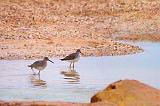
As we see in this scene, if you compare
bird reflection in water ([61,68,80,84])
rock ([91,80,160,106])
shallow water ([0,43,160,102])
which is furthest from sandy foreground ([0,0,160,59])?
rock ([91,80,160,106])

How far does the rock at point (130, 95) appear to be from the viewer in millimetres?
8492

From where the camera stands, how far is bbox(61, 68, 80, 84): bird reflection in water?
48.1 ft

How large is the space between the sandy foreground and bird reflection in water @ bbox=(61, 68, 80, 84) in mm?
2558

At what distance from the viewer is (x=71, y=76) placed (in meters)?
15.5

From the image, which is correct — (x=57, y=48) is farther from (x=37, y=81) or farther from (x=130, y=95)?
(x=130, y=95)

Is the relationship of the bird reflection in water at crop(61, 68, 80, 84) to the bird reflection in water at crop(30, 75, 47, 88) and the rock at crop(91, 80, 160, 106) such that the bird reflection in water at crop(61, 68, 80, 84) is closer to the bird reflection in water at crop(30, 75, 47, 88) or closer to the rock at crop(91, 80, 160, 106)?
the bird reflection in water at crop(30, 75, 47, 88)

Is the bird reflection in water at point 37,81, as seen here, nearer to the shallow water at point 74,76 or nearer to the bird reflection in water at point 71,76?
the shallow water at point 74,76

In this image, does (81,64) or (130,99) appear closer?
(130,99)

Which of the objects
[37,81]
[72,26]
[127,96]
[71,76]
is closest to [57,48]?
[71,76]

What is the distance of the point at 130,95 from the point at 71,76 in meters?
6.90

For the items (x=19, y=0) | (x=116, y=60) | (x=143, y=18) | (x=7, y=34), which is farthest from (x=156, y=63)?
(x=19, y=0)

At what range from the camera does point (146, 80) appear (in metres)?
14.6

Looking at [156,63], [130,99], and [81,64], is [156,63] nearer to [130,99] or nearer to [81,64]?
[81,64]

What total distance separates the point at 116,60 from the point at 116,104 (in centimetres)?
1012
